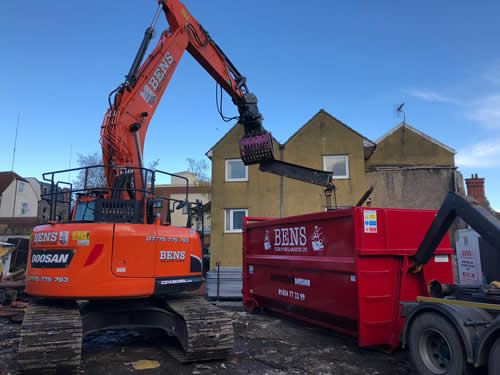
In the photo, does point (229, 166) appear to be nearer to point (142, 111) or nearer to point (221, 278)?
point (221, 278)

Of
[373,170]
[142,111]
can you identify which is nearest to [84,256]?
[142,111]

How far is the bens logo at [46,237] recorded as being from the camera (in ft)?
17.5

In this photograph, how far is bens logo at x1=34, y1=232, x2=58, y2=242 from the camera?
5.32 meters

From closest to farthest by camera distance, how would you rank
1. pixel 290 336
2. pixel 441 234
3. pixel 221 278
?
pixel 441 234
pixel 290 336
pixel 221 278

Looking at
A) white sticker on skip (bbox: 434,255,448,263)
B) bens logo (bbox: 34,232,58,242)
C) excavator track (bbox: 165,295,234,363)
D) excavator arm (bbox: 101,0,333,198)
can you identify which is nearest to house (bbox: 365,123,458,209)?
excavator arm (bbox: 101,0,333,198)

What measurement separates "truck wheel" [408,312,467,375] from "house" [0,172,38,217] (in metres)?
53.1

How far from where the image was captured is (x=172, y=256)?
19.0 feet

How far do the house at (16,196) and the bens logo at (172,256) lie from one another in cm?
5025

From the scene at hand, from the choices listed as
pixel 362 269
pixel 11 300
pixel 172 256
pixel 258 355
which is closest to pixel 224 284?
pixel 11 300

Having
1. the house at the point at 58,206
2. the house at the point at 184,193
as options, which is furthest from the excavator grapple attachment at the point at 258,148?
the house at the point at 184,193

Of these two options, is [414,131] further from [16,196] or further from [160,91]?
[16,196]

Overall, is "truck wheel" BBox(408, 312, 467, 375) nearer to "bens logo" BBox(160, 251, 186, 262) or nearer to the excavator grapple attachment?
"bens logo" BBox(160, 251, 186, 262)

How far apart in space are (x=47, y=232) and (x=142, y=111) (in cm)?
265

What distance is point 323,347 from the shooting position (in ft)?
21.3
